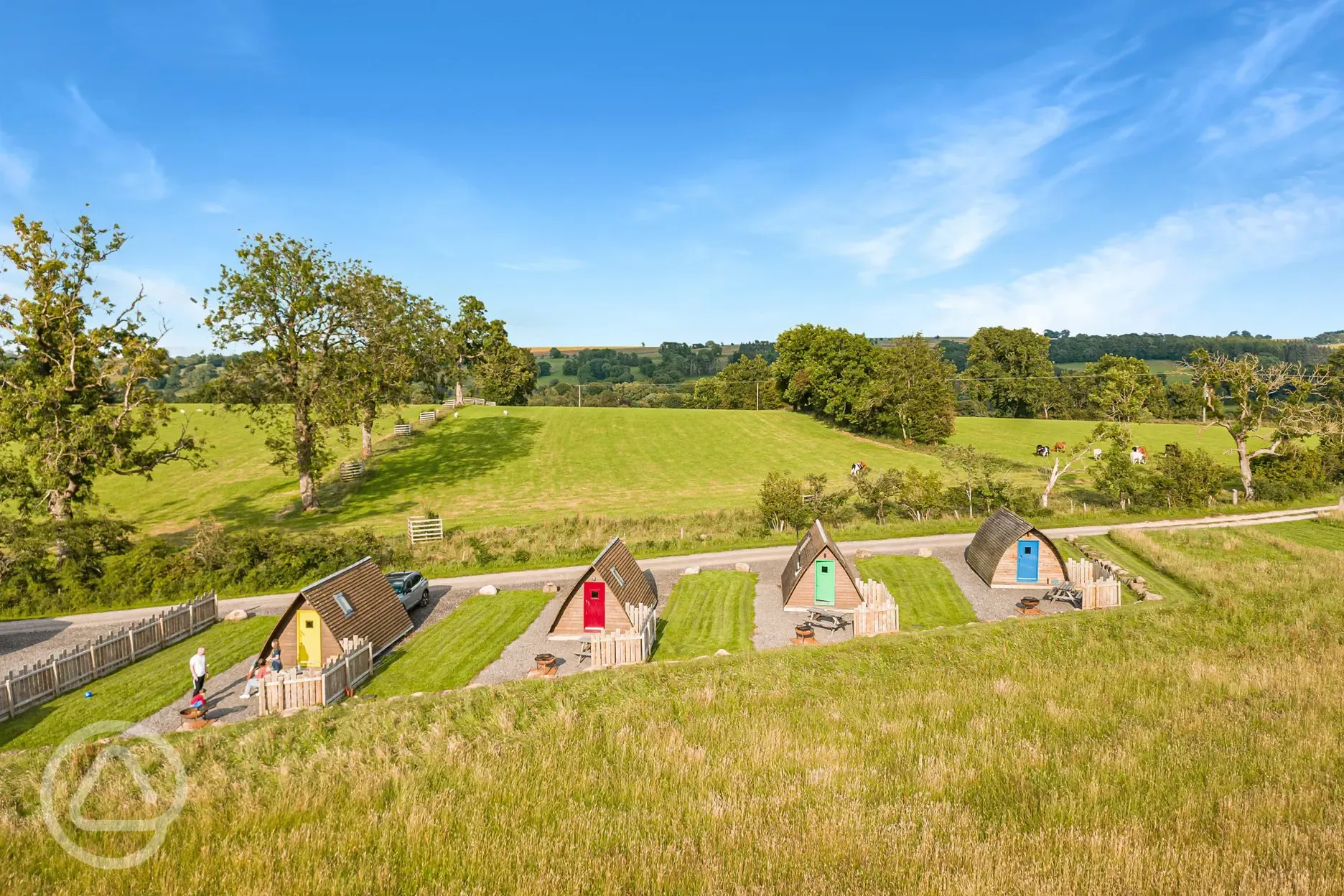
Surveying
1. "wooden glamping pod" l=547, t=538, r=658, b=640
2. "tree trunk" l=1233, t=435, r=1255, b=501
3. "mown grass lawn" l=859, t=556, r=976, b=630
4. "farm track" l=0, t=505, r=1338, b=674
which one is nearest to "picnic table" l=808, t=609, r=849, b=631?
"mown grass lawn" l=859, t=556, r=976, b=630

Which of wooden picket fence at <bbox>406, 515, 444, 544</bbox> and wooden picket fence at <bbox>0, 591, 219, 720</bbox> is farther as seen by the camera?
wooden picket fence at <bbox>406, 515, 444, 544</bbox>

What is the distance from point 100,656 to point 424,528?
870 inches

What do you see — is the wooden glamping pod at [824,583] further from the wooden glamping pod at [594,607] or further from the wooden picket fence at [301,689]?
the wooden picket fence at [301,689]

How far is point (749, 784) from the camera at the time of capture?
8.78 m

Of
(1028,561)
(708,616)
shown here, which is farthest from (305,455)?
(1028,561)

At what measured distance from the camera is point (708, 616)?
26.6 meters

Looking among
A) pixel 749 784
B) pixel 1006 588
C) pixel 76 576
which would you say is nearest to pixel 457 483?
pixel 76 576

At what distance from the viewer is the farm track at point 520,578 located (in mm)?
25266

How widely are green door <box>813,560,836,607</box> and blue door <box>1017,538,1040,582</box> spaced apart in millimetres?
8969

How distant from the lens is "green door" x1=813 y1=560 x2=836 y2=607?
2722cm

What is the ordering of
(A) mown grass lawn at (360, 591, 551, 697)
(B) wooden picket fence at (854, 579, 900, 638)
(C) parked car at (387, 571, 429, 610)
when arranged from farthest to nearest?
(C) parked car at (387, 571, 429, 610) → (B) wooden picket fence at (854, 579, 900, 638) → (A) mown grass lawn at (360, 591, 551, 697)

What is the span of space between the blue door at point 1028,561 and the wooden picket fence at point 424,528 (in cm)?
3042

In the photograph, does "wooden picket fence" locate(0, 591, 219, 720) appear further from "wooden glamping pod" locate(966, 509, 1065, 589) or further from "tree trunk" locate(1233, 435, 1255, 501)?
"tree trunk" locate(1233, 435, 1255, 501)

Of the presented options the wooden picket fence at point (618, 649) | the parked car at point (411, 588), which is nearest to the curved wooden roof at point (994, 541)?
the wooden picket fence at point (618, 649)
